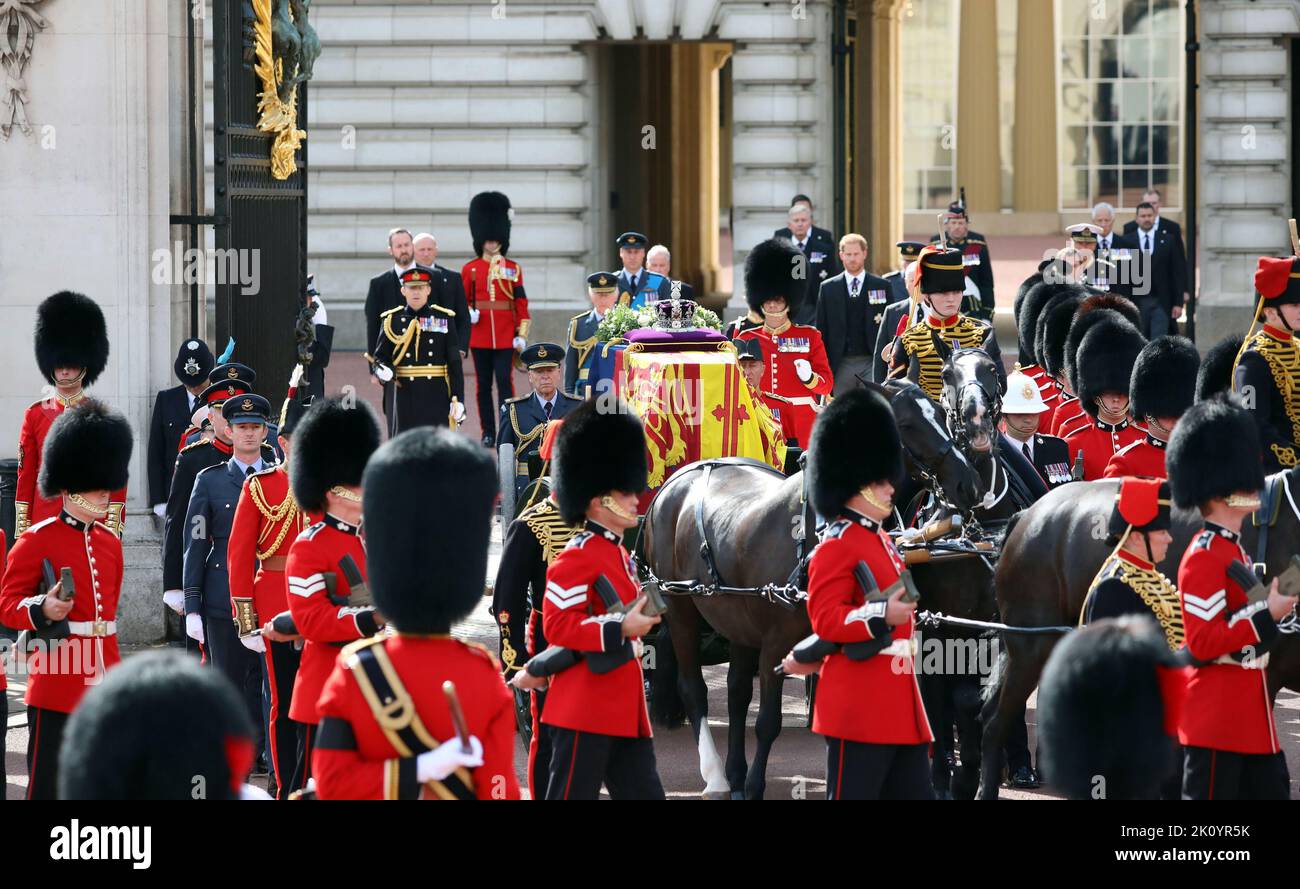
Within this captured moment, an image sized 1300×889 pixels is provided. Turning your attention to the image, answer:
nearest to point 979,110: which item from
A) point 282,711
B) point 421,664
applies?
point 282,711

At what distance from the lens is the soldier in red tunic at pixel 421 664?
4.33 m

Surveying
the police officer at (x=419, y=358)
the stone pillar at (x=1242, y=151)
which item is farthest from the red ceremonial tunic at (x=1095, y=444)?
the stone pillar at (x=1242, y=151)

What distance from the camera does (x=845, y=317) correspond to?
1351 cm

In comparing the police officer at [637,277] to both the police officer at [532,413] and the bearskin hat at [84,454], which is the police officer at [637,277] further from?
the bearskin hat at [84,454]

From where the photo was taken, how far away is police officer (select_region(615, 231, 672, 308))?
45.3 feet

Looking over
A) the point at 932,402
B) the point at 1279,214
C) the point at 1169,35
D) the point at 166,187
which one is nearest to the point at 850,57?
the point at 1279,214

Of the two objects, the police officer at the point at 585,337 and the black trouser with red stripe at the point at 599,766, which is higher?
the police officer at the point at 585,337

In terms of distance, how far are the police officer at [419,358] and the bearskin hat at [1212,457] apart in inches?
306

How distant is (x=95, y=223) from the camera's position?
9.52m

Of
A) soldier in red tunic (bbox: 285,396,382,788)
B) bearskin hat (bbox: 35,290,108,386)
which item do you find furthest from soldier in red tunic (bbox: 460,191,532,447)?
soldier in red tunic (bbox: 285,396,382,788)

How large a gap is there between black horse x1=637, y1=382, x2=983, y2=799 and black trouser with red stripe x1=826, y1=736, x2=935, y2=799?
60.6 inches

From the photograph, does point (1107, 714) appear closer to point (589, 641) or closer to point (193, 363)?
point (589, 641)

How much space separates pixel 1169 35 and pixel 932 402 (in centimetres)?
3046
